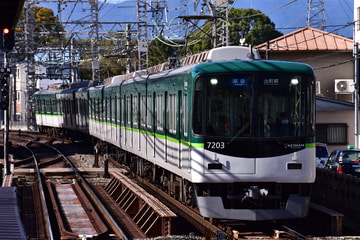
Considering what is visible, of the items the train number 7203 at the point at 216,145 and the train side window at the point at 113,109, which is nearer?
the train number 7203 at the point at 216,145

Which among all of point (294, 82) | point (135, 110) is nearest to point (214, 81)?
point (294, 82)

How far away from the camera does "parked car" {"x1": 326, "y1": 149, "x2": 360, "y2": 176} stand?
61.8ft

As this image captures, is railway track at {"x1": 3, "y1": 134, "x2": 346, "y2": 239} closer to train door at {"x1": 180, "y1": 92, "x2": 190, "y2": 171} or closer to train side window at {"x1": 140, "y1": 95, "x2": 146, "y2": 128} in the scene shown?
train door at {"x1": 180, "y1": 92, "x2": 190, "y2": 171}

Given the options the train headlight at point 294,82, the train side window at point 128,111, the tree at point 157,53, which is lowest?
the train side window at point 128,111

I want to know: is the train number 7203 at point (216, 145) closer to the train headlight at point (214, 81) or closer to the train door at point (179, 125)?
the train headlight at point (214, 81)

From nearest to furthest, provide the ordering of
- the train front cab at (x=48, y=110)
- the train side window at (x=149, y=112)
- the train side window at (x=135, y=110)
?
the train side window at (x=149, y=112), the train side window at (x=135, y=110), the train front cab at (x=48, y=110)

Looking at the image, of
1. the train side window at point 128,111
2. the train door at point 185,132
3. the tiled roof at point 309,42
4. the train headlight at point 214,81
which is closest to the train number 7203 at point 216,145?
the train door at point 185,132

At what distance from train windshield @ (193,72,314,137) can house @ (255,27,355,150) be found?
17.9 m

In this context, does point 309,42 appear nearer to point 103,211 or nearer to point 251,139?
point 103,211

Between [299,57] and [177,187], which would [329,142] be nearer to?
[299,57]

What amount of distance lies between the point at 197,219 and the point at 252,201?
128 centimetres

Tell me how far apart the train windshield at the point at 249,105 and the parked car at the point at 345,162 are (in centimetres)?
768

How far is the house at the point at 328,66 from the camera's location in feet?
96.3

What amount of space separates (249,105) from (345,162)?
844 cm
